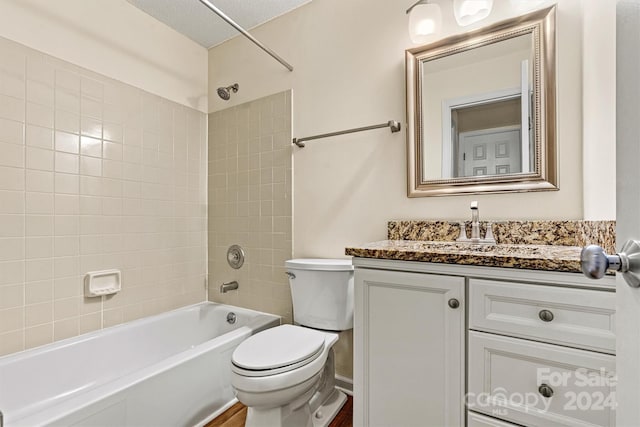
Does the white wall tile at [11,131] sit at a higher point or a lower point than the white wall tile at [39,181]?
higher

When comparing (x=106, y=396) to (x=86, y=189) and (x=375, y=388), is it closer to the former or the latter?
(x=375, y=388)

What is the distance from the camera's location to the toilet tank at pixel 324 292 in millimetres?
1551

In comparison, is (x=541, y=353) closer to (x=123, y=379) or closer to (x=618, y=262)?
(x=618, y=262)

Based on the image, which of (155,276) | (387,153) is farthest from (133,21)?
(387,153)

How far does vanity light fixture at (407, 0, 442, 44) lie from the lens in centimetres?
145

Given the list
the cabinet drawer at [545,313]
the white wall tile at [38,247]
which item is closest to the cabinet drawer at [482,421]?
the cabinet drawer at [545,313]

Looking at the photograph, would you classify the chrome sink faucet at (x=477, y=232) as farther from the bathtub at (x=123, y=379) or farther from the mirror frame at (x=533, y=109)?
the bathtub at (x=123, y=379)

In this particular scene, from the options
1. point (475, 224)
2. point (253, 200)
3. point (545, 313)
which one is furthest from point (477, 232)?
point (253, 200)

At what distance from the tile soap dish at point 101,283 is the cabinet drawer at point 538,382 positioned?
189 centimetres

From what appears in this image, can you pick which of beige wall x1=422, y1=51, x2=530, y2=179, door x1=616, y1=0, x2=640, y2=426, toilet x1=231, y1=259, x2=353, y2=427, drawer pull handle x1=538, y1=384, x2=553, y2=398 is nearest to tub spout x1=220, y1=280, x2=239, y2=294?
toilet x1=231, y1=259, x2=353, y2=427

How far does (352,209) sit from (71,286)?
5.21ft

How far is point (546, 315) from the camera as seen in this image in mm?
823

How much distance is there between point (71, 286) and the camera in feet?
5.42

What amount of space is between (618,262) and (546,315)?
0.54m
